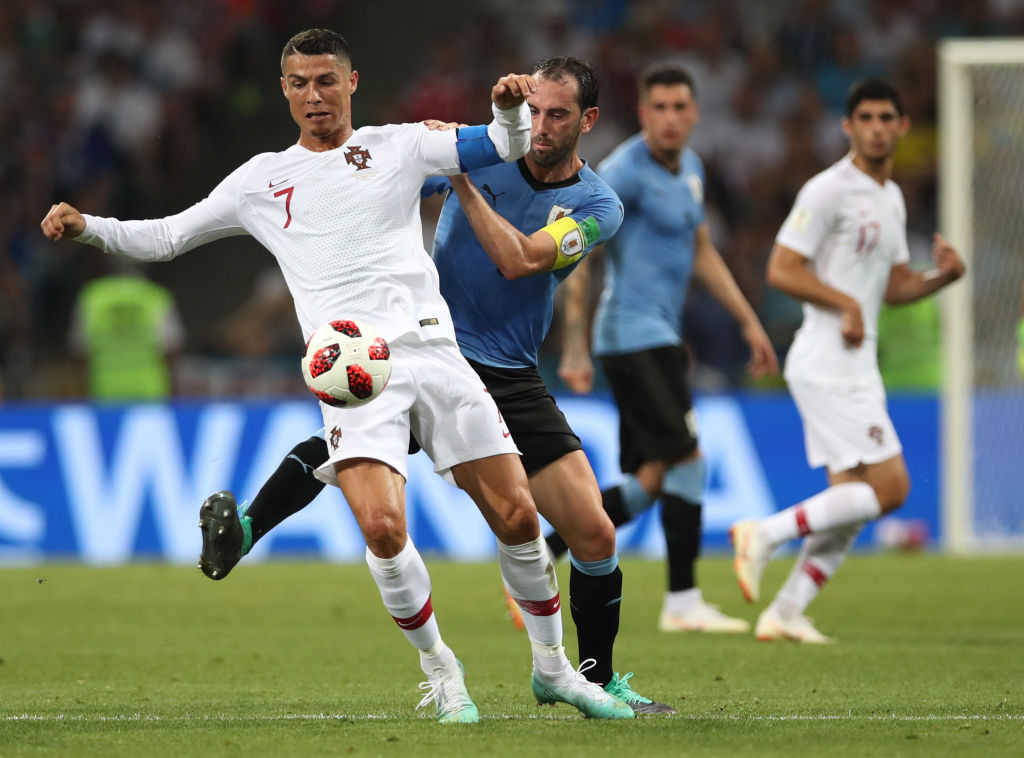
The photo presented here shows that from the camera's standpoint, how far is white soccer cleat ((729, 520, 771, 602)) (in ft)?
25.9

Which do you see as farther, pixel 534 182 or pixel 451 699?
pixel 534 182

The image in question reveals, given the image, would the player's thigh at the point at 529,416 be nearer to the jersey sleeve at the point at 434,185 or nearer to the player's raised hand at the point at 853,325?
the jersey sleeve at the point at 434,185

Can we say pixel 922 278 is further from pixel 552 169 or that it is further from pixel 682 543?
pixel 552 169

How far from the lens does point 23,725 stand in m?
5.23

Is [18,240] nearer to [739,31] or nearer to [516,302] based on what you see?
[739,31]

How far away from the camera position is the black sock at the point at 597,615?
5574mm

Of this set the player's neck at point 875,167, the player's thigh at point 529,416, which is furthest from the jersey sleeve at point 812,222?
the player's thigh at point 529,416

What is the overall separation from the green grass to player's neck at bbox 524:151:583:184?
6.15 feet

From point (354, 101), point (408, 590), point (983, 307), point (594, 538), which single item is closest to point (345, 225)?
point (408, 590)

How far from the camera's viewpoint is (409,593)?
5.14m

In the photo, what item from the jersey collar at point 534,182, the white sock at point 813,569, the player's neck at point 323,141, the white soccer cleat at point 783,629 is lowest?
the white soccer cleat at point 783,629

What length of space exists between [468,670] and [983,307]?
22.9 ft

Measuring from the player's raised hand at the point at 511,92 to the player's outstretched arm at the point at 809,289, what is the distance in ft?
10.1

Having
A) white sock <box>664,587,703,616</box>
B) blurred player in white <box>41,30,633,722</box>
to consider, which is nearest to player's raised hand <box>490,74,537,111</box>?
blurred player in white <box>41,30,633,722</box>
